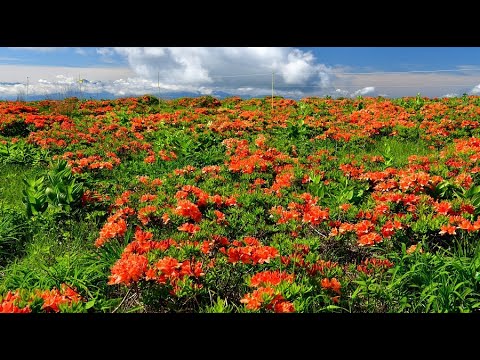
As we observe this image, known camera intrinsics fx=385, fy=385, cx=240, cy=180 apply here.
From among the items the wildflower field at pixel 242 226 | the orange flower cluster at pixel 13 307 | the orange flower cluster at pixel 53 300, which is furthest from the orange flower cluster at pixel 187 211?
the orange flower cluster at pixel 13 307

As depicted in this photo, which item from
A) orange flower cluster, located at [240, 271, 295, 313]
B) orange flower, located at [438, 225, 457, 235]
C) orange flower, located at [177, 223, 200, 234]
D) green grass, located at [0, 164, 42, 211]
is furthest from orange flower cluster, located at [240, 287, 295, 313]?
green grass, located at [0, 164, 42, 211]

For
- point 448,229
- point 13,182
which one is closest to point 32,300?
point 448,229

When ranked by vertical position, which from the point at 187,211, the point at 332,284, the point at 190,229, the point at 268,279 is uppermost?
the point at 187,211

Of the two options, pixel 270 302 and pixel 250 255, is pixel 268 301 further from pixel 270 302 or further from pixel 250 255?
pixel 250 255

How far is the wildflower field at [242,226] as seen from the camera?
11.1 ft

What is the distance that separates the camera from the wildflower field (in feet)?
11.1

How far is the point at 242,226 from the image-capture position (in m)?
4.94

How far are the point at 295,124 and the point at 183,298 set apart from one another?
895 centimetres

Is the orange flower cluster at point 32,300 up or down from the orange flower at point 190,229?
down

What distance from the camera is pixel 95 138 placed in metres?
11.1

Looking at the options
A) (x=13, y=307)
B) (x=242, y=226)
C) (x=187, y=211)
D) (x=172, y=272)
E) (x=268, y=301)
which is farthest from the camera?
(x=242, y=226)

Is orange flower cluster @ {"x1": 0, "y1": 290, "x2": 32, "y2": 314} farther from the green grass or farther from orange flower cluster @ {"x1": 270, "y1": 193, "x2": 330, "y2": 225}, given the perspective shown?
the green grass

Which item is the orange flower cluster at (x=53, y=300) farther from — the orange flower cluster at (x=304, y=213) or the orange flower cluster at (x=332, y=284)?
the orange flower cluster at (x=304, y=213)
